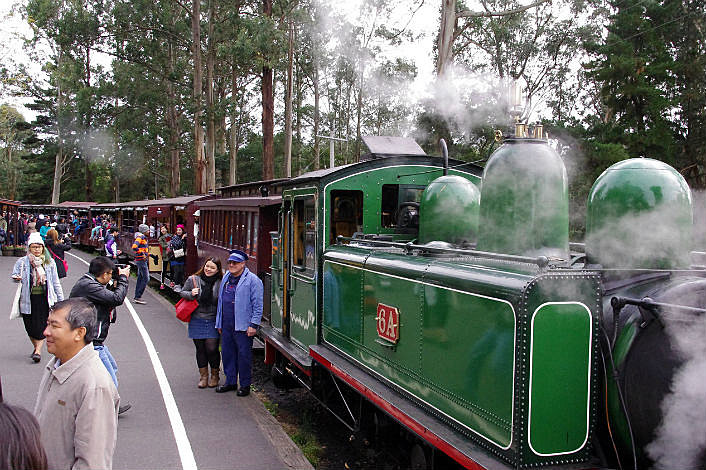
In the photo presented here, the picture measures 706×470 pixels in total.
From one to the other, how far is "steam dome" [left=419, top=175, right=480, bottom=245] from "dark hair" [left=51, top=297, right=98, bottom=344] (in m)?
3.52

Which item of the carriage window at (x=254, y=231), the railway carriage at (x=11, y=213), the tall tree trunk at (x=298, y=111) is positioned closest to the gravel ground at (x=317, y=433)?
the carriage window at (x=254, y=231)

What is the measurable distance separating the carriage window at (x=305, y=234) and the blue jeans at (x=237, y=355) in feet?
3.66

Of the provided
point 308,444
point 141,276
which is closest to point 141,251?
point 141,276

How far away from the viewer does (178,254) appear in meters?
15.9

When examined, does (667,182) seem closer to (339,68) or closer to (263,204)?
(263,204)

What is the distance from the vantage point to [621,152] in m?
18.0

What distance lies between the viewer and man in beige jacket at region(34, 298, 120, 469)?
265cm

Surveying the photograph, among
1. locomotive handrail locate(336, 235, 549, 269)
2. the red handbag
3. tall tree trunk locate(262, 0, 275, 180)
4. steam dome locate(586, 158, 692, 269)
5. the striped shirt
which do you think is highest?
tall tree trunk locate(262, 0, 275, 180)

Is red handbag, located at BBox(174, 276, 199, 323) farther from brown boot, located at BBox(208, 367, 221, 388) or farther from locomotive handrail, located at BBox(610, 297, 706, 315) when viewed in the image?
locomotive handrail, located at BBox(610, 297, 706, 315)

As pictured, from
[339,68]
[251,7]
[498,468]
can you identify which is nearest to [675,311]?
[498,468]

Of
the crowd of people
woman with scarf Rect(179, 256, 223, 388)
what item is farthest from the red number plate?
woman with scarf Rect(179, 256, 223, 388)

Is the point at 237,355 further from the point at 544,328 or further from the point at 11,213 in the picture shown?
the point at 11,213

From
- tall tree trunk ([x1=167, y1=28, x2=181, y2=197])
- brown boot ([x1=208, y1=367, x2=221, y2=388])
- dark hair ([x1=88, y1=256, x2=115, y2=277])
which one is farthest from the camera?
tall tree trunk ([x1=167, y1=28, x2=181, y2=197])

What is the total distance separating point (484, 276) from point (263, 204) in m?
6.11
